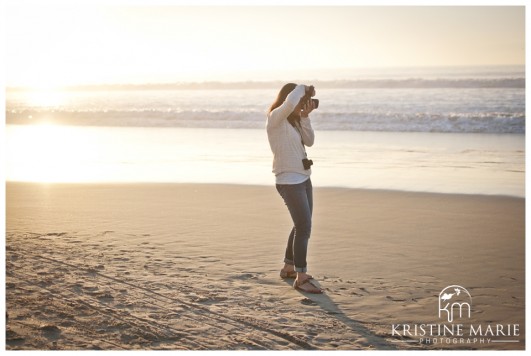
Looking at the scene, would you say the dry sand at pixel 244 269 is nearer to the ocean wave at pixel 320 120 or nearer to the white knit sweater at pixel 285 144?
the white knit sweater at pixel 285 144

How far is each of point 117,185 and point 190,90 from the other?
1221 inches

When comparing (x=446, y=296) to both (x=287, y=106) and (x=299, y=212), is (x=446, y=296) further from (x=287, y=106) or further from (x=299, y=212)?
(x=287, y=106)

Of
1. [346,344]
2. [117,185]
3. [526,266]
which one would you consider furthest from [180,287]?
[117,185]

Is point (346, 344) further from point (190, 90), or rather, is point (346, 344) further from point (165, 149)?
point (190, 90)

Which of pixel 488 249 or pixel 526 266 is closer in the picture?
pixel 526 266

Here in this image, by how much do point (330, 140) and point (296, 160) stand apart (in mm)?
11447

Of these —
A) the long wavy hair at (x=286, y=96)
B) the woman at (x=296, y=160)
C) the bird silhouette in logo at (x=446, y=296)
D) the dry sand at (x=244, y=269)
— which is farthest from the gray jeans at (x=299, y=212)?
the bird silhouette in logo at (x=446, y=296)

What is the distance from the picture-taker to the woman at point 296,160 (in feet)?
17.2

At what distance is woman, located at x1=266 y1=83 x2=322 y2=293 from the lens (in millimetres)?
5246

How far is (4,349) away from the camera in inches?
166

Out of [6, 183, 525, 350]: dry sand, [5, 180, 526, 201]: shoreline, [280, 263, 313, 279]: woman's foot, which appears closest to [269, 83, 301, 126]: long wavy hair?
[280, 263, 313, 279]: woman's foot

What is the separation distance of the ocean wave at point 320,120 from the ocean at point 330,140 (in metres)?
0.04

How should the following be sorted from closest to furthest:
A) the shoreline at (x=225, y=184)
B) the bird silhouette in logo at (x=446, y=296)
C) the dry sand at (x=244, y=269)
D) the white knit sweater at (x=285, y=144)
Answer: the dry sand at (x=244, y=269), the bird silhouette in logo at (x=446, y=296), the white knit sweater at (x=285, y=144), the shoreline at (x=225, y=184)

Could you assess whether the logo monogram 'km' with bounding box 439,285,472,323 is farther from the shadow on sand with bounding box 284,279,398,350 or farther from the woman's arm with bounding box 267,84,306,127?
the woman's arm with bounding box 267,84,306,127
